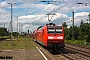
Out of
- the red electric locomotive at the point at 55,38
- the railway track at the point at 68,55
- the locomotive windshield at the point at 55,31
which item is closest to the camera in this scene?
the railway track at the point at 68,55

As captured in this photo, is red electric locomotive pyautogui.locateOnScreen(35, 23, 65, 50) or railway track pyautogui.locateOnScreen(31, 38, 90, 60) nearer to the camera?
railway track pyautogui.locateOnScreen(31, 38, 90, 60)

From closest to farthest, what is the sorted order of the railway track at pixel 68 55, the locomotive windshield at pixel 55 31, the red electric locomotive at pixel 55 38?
the railway track at pixel 68 55, the red electric locomotive at pixel 55 38, the locomotive windshield at pixel 55 31

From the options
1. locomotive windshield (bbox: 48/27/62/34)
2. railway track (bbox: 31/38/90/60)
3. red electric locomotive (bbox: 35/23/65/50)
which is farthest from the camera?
locomotive windshield (bbox: 48/27/62/34)

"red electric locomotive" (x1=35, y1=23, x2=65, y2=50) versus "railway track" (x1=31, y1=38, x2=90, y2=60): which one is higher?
"red electric locomotive" (x1=35, y1=23, x2=65, y2=50)

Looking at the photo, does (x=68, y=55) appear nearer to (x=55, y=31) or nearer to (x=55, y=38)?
(x=55, y=38)

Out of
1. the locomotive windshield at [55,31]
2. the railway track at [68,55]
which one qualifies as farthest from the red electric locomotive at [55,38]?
the railway track at [68,55]

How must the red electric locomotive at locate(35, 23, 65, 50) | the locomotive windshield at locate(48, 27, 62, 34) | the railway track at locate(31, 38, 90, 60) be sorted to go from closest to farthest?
the railway track at locate(31, 38, 90, 60)
the red electric locomotive at locate(35, 23, 65, 50)
the locomotive windshield at locate(48, 27, 62, 34)

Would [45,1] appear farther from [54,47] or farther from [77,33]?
[77,33]

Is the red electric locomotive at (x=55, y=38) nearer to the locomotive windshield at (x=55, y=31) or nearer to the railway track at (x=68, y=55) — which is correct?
the locomotive windshield at (x=55, y=31)

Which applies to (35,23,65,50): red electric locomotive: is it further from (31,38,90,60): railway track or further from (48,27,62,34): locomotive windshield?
(31,38,90,60): railway track

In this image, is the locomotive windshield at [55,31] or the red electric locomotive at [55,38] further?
the locomotive windshield at [55,31]

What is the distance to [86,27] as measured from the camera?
72.8 metres

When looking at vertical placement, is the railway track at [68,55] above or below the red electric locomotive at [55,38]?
below

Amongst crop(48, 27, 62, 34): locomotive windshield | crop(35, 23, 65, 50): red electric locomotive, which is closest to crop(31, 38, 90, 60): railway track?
crop(35, 23, 65, 50): red electric locomotive
